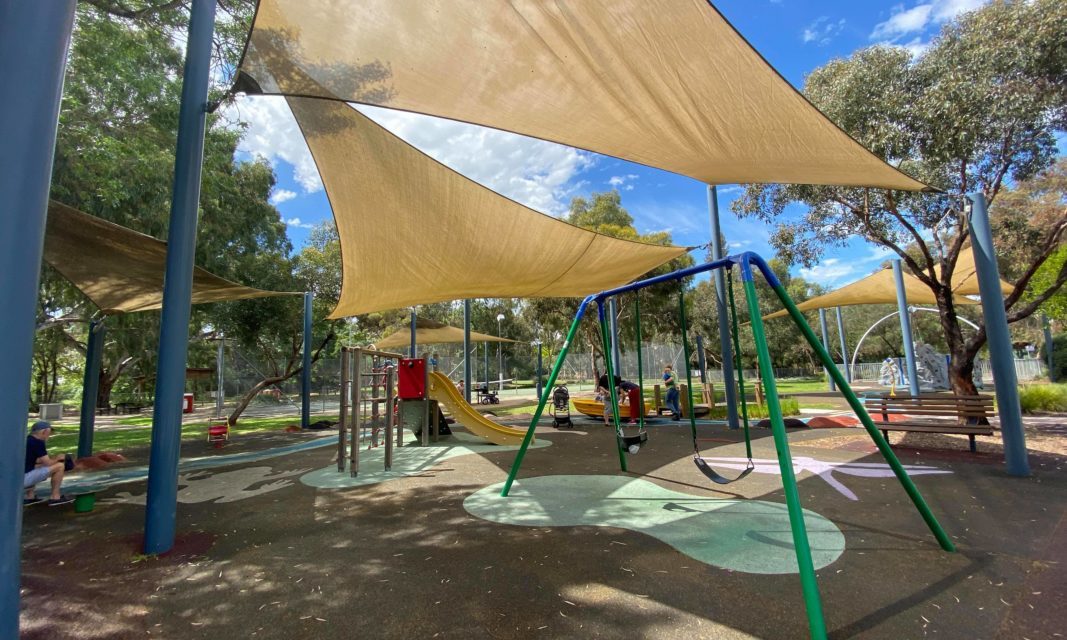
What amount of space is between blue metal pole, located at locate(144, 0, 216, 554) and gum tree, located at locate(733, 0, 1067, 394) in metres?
7.78

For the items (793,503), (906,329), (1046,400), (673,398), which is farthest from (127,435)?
(1046,400)

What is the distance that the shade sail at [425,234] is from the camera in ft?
15.7

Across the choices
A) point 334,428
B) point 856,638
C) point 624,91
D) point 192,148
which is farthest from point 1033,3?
point 334,428

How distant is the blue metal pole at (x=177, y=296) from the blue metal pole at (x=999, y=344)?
7318mm

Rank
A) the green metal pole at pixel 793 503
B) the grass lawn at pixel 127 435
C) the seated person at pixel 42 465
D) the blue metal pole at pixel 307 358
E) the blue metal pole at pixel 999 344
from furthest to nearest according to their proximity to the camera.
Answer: the blue metal pole at pixel 307 358 < the grass lawn at pixel 127 435 < the blue metal pole at pixel 999 344 < the seated person at pixel 42 465 < the green metal pole at pixel 793 503

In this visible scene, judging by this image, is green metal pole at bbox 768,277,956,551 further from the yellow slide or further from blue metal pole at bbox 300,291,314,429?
blue metal pole at bbox 300,291,314,429

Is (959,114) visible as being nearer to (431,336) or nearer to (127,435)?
(431,336)

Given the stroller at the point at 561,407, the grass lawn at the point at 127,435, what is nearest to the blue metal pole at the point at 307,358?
the grass lawn at the point at 127,435

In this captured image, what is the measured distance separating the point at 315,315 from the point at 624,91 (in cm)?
1677

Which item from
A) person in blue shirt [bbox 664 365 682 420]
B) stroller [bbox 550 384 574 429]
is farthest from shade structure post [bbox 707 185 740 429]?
stroller [bbox 550 384 574 429]

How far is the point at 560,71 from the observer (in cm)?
362

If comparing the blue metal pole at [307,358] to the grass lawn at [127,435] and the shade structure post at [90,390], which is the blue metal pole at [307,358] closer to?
the grass lawn at [127,435]

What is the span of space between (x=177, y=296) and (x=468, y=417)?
5.47 metres

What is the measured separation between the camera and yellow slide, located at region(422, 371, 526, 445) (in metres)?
8.30
